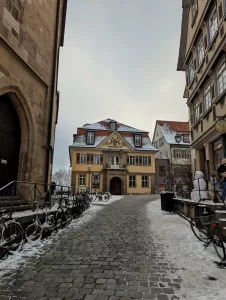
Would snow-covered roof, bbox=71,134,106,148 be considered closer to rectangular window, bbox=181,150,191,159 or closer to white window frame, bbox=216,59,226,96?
rectangular window, bbox=181,150,191,159

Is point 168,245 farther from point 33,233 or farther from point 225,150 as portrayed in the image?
point 225,150

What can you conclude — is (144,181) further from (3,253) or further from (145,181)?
(3,253)

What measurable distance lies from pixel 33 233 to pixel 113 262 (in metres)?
2.70

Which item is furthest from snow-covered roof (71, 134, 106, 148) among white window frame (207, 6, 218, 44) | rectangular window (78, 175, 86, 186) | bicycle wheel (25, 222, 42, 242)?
bicycle wheel (25, 222, 42, 242)

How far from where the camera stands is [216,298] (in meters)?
3.42

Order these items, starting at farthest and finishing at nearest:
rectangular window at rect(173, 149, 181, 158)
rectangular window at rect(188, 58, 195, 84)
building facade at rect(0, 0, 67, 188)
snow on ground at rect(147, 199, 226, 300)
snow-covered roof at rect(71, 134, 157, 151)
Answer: rectangular window at rect(173, 149, 181, 158), snow-covered roof at rect(71, 134, 157, 151), rectangular window at rect(188, 58, 195, 84), building facade at rect(0, 0, 67, 188), snow on ground at rect(147, 199, 226, 300)

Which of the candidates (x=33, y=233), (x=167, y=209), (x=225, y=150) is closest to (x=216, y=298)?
(x=33, y=233)

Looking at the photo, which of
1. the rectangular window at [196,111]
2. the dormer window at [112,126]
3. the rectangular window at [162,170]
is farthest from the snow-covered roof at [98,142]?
the rectangular window at [196,111]

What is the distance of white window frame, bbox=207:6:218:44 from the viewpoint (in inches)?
454

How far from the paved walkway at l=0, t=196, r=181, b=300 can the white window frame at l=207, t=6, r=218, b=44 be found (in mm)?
10309

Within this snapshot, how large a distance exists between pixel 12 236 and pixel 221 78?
1037 cm

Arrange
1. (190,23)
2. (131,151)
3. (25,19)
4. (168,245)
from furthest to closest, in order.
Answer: (131,151), (190,23), (25,19), (168,245)

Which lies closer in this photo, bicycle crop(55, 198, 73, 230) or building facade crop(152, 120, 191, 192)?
bicycle crop(55, 198, 73, 230)

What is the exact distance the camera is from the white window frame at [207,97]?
40.7ft
